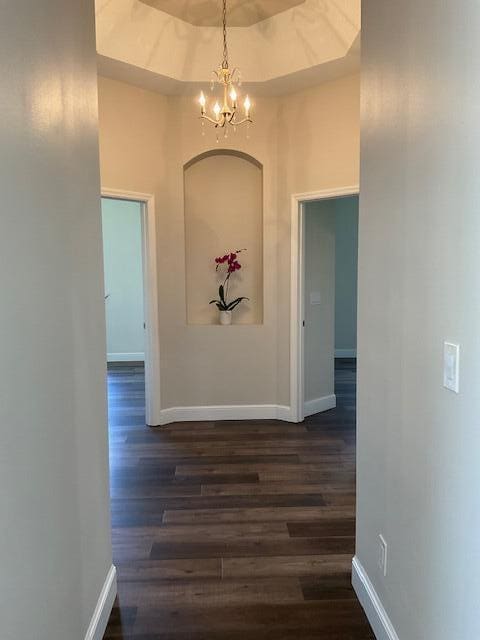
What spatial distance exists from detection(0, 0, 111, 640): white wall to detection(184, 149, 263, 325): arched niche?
9.44 feet

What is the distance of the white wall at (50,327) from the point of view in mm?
1168

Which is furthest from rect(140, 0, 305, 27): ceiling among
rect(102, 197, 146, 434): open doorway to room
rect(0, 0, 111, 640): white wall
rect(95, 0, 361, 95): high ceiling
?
rect(102, 197, 146, 434): open doorway to room

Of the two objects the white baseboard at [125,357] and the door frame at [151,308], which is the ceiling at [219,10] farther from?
the white baseboard at [125,357]

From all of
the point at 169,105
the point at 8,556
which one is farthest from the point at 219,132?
the point at 8,556

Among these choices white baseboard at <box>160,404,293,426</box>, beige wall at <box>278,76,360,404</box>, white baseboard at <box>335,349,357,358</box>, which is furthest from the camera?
white baseboard at <box>335,349,357,358</box>

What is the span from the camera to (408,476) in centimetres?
160

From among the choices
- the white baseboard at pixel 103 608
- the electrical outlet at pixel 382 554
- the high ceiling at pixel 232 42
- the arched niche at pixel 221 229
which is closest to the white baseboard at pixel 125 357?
the arched niche at pixel 221 229

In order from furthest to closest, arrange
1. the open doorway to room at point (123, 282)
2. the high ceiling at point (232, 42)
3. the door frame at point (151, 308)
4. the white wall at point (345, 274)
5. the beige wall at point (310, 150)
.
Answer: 1. the white wall at point (345, 274)
2. the open doorway to room at point (123, 282)
3. the door frame at point (151, 308)
4. the beige wall at point (310, 150)
5. the high ceiling at point (232, 42)

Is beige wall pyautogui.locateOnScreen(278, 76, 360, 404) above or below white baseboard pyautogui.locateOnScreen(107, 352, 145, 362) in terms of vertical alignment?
above

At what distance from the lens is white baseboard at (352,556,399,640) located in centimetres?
181

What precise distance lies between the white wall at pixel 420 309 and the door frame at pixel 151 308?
2722mm

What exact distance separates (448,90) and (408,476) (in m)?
1.15

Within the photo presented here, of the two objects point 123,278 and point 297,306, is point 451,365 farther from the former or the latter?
point 123,278

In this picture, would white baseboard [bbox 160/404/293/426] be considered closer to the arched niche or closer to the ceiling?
the arched niche
